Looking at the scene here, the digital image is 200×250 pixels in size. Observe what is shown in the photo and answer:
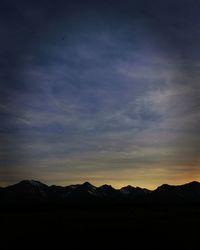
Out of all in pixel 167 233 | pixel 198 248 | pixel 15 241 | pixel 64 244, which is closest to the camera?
pixel 198 248

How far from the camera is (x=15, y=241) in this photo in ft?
165

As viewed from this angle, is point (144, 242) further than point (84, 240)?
No

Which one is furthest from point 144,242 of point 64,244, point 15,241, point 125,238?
point 15,241

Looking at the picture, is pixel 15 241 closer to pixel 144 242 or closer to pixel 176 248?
pixel 144 242

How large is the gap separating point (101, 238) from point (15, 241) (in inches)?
454

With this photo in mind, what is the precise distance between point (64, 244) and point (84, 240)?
15.1 ft

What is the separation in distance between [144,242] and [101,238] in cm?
755

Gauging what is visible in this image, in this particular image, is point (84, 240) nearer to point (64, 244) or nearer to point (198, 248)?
point (64, 244)

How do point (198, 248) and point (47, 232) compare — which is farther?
point (47, 232)

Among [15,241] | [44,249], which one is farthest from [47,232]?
[44,249]

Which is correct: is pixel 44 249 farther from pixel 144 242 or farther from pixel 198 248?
pixel 198 248

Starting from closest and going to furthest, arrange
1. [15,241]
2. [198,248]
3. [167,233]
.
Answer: [198,248] < [15,241] < [167,233]

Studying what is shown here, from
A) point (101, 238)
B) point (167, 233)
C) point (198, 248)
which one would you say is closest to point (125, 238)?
point (101, 238)

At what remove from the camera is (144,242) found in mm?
47750
